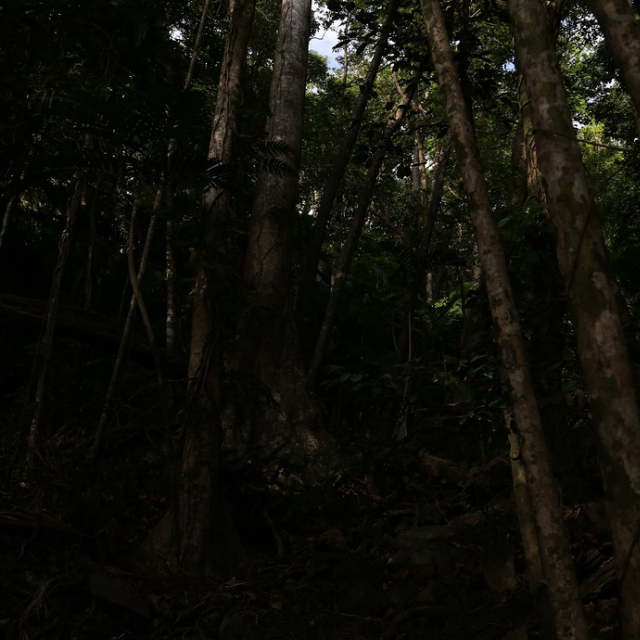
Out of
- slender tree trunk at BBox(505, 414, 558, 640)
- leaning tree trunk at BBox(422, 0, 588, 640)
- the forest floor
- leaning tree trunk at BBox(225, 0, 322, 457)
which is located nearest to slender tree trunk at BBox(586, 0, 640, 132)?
leaning tree trunk at BBox(422, 0, 588, 640)

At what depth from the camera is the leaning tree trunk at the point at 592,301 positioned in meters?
2.29

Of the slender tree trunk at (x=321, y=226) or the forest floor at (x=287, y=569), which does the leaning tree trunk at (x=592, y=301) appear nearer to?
the forest floor at (x=287, y=569)

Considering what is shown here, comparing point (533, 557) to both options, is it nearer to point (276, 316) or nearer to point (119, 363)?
point (119, 363)

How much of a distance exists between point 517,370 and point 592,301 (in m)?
0.63

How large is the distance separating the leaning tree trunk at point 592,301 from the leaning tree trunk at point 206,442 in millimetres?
2670

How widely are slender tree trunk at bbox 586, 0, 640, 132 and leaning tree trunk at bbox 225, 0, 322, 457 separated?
3311 millimetres

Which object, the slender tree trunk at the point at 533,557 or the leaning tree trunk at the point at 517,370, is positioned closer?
the leaning tree trunk at the point at 517,370

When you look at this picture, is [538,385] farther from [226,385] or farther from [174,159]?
[174,159]

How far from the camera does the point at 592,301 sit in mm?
2473

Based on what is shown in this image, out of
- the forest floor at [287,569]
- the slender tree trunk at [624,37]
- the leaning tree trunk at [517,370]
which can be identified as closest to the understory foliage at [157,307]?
the forest floor at [287,569]

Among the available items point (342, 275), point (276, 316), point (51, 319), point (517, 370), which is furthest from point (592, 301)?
point (342, 275)

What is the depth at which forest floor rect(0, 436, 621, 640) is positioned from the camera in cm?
376

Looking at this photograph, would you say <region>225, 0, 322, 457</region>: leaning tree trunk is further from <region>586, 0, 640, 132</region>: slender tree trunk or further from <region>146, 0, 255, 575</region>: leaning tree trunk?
<region>586, 0, 640, 132</region>: slender tree trunk

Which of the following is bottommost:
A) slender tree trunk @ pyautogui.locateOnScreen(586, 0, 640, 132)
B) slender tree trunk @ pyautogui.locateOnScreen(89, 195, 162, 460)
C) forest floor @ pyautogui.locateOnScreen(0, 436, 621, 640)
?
forest floor @ pyautogui.locateOnScreen(0, 436, 621, 640)
